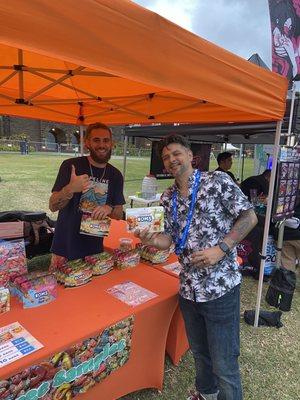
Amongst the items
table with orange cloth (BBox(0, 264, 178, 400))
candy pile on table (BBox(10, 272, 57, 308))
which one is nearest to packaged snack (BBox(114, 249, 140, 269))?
table with orange cloth (BBox(0, 264, 178, 400))

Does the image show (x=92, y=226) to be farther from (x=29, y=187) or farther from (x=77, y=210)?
(x=29, y=187)

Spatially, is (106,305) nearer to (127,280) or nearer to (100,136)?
A: (127,280)

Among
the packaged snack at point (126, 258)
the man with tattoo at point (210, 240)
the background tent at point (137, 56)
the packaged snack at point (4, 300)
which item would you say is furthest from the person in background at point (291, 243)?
the packaged snack at point (4, 300)

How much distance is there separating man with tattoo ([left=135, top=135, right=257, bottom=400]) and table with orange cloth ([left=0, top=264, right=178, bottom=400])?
0.31 m

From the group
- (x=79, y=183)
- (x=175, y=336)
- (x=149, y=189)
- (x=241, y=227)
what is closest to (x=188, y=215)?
(x=241, y=227)

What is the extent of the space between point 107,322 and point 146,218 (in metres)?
0.57

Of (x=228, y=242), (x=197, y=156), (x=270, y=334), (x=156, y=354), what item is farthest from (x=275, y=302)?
(x=197, y=156)

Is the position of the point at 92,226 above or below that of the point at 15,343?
above

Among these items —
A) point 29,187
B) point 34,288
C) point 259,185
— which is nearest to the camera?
point 34,288

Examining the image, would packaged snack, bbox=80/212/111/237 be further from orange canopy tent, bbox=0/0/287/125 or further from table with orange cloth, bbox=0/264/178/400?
orange canopy tent, bbox=0/0/287/125

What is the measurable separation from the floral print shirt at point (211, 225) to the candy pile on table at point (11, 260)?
3.32 feet

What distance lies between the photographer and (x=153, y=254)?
8.14ft

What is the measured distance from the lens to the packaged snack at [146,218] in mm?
1562

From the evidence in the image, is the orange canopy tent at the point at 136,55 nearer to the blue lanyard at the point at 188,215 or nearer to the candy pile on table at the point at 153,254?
the blue lanyard at the point at 188,215
